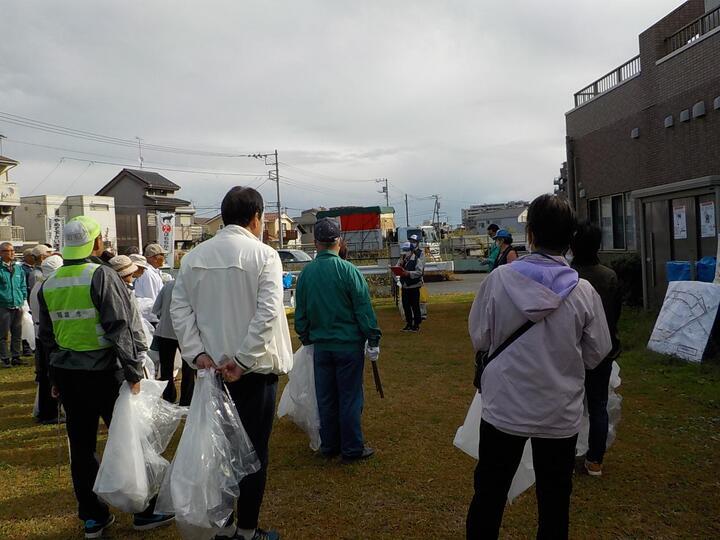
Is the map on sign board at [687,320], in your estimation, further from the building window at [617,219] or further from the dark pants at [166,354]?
the dark pants at [166,354]

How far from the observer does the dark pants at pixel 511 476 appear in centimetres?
252

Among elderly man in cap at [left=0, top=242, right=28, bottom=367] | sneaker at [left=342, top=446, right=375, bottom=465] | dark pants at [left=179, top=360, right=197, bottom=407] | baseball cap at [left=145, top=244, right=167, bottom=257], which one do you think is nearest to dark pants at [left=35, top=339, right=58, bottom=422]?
dark pants at [left=179, top=360, right=197, bottom=407]

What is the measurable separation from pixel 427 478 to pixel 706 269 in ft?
20.4

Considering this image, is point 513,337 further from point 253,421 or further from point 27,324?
point 27,324

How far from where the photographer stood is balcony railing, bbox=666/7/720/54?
10234 millimetres

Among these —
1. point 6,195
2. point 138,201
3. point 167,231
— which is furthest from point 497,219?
point 167,231

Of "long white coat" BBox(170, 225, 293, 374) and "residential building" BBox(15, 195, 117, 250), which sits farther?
"residential building" BBox(15, 195, 117, 250)

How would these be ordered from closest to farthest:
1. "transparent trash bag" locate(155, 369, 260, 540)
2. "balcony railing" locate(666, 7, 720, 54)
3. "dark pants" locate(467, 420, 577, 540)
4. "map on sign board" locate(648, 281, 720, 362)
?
"dark pants" locate(467, 420, 577, 540), "transparent trash bag" locate(155, 369, 260, 540), "map on sign board" locate(648, 281, 720, 362), "balcony railing" locate(666, 7, 720, 54)

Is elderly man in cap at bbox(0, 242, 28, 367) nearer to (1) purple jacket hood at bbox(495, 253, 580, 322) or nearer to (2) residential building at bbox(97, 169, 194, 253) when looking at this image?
(1) purple jacket hood at bbox(495, 253, 580, 322)

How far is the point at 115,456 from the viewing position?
3.42 m

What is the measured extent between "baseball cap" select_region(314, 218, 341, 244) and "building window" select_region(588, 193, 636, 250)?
33.1 feet

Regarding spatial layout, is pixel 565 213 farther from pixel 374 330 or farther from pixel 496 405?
pixel 374 330

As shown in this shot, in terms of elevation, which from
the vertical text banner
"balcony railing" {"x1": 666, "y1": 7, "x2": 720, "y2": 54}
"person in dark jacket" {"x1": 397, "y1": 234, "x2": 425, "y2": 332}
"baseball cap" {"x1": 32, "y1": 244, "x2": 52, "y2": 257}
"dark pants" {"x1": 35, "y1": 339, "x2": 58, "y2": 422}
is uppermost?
"balcony railing" {"x1": 666, "y1": 7, "x2": 720, "y2": 54}

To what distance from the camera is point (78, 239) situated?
11.6 feet
